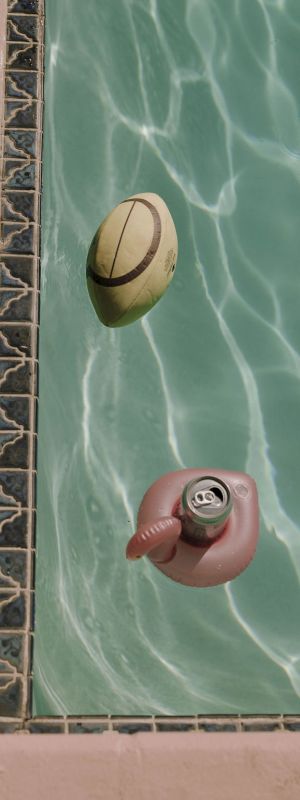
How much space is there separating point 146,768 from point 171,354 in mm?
2588

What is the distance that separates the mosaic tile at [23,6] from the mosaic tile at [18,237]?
5.96ft

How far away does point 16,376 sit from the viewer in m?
6.42

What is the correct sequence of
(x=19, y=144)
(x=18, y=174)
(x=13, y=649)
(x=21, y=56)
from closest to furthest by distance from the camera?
(x=13, y=649), (x=18, y=174), (x=19, y=144), (x=21, y=56)

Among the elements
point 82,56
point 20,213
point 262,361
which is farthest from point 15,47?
point 262,361

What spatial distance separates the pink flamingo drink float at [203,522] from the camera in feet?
17.7

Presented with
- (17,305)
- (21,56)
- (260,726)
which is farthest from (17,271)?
(260,726)

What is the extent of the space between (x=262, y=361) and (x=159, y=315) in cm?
72

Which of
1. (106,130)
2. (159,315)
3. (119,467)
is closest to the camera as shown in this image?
(119,467)

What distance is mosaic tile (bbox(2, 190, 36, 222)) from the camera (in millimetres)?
6902

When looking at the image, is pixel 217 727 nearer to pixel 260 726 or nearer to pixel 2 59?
pixel 260 726

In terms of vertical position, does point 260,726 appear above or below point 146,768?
above

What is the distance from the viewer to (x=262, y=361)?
6.93 m

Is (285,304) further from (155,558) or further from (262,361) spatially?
(155,558)

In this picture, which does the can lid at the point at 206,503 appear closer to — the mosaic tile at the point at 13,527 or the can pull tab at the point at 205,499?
the can pull tab at the point at 205,499
